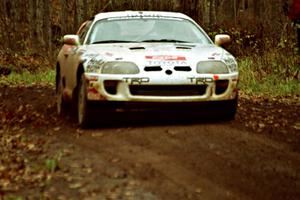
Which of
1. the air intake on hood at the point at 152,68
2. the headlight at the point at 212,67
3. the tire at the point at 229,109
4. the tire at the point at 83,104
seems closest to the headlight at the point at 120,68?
the air intake on hood at the point at 152,68

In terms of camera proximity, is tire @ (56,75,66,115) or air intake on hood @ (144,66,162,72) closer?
air intake on hood @ (144,66,162,72)

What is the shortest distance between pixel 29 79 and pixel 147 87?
12.1 metres

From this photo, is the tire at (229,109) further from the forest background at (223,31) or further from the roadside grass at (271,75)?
the forest background at (223,31)

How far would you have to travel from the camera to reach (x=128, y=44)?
9.65 metres

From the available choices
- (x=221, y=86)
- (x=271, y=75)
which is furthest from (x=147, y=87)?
(x=271, y=75)

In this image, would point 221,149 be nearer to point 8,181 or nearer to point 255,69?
point 8,181

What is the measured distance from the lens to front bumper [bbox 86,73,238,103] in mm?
8672

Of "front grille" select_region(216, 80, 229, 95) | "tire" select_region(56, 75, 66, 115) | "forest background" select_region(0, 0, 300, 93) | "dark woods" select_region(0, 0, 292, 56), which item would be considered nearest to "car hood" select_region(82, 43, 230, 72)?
"front grille" select_region(216, 80, 229, 95)

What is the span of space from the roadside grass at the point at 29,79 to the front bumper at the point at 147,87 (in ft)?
33.2

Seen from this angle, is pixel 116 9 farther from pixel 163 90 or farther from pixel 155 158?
pixel 155 158

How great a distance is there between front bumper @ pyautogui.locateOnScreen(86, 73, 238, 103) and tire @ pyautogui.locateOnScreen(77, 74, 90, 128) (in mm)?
144

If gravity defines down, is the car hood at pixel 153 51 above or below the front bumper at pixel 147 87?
above

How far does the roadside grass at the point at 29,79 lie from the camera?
63.7ft

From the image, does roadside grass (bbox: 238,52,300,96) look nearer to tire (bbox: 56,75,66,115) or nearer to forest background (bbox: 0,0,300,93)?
forest background (bbox: 0,0,300,93)
